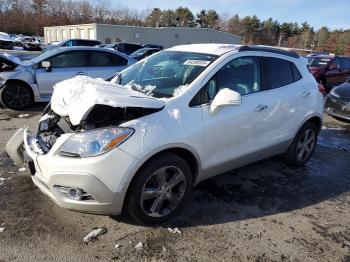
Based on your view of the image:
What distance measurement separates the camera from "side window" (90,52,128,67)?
923 centimetres

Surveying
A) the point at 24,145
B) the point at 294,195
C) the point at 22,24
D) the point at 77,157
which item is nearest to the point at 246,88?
the point at 294,195

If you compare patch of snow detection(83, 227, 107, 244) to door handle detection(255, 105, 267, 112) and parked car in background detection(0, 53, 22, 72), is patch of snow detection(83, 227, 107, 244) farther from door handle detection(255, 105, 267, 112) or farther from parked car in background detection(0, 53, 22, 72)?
parked car in background detection(0, 53, 22, 72)

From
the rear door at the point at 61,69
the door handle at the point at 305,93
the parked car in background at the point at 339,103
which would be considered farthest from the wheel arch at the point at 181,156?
the parked car in background at the point at 339,103

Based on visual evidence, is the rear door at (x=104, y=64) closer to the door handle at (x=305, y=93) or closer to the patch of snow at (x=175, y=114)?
the door handle at (x=305, y=93)

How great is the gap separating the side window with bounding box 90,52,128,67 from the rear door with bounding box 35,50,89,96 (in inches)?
8.0

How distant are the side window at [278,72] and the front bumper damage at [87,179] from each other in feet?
7.65

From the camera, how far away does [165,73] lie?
4.33 m

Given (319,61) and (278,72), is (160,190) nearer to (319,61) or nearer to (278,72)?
(278,72)

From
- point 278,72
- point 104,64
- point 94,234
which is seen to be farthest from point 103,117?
point 104,64

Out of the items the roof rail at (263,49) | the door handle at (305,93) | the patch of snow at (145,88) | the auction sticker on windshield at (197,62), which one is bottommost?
the door handle at (305,93)

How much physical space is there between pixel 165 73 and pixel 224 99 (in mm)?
941

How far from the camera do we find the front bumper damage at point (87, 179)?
3.11 metres

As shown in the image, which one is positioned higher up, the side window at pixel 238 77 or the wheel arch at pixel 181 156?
the side window at pixel 238 77

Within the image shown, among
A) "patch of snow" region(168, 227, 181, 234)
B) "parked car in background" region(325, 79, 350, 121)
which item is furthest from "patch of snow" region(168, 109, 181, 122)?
"parked car in background" region(325, 79, 350, 121)
